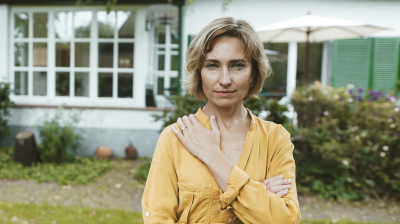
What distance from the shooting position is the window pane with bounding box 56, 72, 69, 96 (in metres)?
6.96

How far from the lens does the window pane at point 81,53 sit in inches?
272

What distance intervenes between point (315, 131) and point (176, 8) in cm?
425

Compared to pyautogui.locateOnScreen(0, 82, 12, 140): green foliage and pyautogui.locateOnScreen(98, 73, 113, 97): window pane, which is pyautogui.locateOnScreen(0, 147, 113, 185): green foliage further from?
pyautogui.locateOnScreen(98, 73, 113, 97): window pane

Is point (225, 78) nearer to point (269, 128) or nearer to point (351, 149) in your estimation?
point (269, 128)

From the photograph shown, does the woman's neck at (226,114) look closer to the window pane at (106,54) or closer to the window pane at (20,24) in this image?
the window pane at (106,54)

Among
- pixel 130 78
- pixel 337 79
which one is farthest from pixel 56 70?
pixel 337 79

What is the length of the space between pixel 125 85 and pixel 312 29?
408 cm

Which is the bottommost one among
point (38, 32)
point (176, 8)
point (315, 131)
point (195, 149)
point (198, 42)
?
point (315, 131)

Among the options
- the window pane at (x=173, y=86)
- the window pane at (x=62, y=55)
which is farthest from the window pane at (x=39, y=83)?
the window pane at (x=173, y=86)

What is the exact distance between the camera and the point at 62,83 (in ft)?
22.9

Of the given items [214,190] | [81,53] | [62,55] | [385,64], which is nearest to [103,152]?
[81,53]

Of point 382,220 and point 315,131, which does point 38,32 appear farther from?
point 382,220

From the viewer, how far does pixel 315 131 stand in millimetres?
4797

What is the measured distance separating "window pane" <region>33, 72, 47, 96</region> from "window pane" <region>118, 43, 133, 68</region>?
1.87 m
